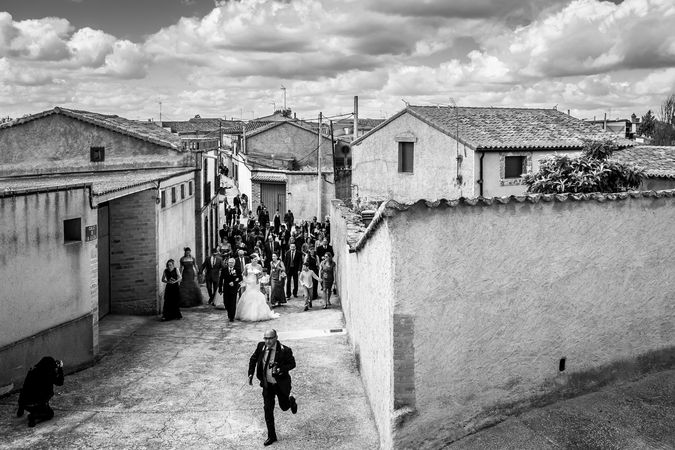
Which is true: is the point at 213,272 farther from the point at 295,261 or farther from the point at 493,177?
the point at 493,177

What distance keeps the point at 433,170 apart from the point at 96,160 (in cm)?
1193

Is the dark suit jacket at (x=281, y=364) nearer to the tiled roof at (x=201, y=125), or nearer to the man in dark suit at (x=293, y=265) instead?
the man in dark suit at (x=293, y=265)

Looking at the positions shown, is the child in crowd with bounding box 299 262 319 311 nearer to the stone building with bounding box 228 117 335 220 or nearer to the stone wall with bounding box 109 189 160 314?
the stone wall with bounding box 109 189 160 314

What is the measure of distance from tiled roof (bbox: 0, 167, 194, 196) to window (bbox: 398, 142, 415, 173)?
895 cm

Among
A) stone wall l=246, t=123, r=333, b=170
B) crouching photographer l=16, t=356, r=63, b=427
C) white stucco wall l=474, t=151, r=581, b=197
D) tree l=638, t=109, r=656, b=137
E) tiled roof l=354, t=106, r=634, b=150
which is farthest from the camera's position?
tree l=638, t=109, r=656, b=137

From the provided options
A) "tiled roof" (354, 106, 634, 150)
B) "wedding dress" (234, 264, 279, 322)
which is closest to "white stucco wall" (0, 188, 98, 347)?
"wedding dress" (234, 264, 279, 322)

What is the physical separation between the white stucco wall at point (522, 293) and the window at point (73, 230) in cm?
581

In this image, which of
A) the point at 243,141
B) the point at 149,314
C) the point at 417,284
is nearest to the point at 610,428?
the point at 417,284

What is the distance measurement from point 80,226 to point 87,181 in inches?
180

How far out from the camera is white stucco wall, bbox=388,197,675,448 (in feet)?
23.4

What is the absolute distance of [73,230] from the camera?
11289mm

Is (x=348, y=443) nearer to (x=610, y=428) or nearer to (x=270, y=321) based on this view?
(x=610, y=428)

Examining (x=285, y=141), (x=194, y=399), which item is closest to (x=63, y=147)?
(x=194, y=399)

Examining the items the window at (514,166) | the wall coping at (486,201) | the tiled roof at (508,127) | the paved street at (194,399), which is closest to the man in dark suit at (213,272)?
the paved street at (194,399)
